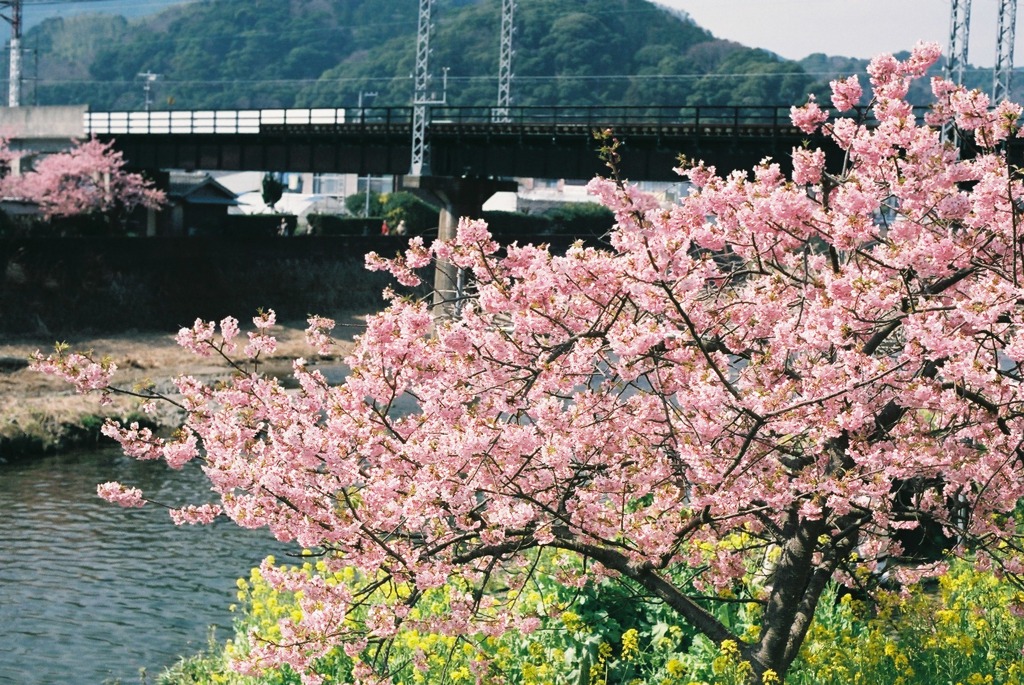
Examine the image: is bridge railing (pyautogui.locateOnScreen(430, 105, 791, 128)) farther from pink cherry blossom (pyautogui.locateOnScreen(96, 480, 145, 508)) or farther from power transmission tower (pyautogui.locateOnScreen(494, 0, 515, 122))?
pink cherry blossom (pyautogui.locateOnScreen(96, 480, 145, 508))

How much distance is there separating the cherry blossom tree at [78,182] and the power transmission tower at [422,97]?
658 inches

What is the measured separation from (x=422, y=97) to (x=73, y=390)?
1652 centimetres

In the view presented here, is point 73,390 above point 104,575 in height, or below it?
below

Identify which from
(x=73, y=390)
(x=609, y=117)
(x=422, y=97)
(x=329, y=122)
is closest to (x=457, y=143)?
(x=422, y=97)

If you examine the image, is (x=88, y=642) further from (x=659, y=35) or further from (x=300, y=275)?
(x=659, y=35)

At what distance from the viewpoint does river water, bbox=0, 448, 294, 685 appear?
17.2m

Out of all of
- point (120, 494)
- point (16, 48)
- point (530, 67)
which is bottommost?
point (120, 494)

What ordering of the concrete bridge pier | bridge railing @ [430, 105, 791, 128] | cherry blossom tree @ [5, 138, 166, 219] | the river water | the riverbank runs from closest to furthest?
the river water
the riverbank
bridge railing @ [430, 105, 791, 128]
the concrete bridge pier
cherry blossom tree @ [5, 138, 166, 219]

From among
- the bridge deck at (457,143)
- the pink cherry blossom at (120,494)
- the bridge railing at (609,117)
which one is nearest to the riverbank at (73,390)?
the bridge deck at (457,143)

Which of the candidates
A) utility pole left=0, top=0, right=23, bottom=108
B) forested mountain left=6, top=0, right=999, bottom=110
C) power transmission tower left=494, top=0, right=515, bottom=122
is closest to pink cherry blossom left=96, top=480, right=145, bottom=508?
power transmission tower left=494, top=0, right=515, bottom=122

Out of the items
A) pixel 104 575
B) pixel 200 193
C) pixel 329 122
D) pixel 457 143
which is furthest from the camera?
pixel 200 193

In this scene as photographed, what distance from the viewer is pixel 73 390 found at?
3750 centimetres

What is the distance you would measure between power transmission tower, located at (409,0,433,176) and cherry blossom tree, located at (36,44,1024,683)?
37806mm

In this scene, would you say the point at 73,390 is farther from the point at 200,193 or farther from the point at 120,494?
the point at 200,193
